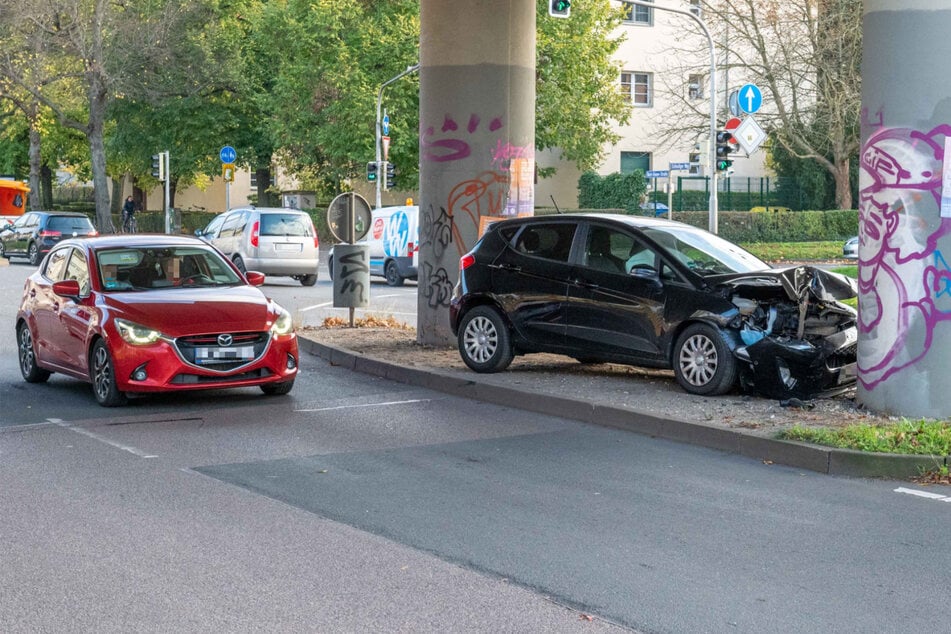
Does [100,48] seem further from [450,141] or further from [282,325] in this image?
[282,325]

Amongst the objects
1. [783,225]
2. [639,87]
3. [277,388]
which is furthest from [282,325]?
[639,87]

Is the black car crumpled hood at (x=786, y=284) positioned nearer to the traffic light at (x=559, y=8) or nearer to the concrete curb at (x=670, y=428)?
the concrete curb at (x=670, y=428)

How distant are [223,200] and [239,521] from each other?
71.9 m

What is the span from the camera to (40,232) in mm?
38188

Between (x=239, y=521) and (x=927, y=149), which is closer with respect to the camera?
(x=239, y=521)

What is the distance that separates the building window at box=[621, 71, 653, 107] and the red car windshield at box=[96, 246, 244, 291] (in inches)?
1832

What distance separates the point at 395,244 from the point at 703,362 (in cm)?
1795

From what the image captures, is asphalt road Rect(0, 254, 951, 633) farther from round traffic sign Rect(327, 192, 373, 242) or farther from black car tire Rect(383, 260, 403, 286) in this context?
black car tire Rect(383, 260, 403, 286)

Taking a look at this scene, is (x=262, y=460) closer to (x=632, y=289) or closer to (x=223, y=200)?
(x=632, y=289)

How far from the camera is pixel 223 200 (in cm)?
7731

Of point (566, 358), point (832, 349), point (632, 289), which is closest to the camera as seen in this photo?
point (832, 349)

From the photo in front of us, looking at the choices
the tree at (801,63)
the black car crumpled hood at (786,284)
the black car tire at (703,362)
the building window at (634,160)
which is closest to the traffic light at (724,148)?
the tree at (801,63)

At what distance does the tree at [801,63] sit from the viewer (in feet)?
135

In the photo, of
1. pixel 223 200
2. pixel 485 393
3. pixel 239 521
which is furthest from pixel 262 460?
pixel 223 200
